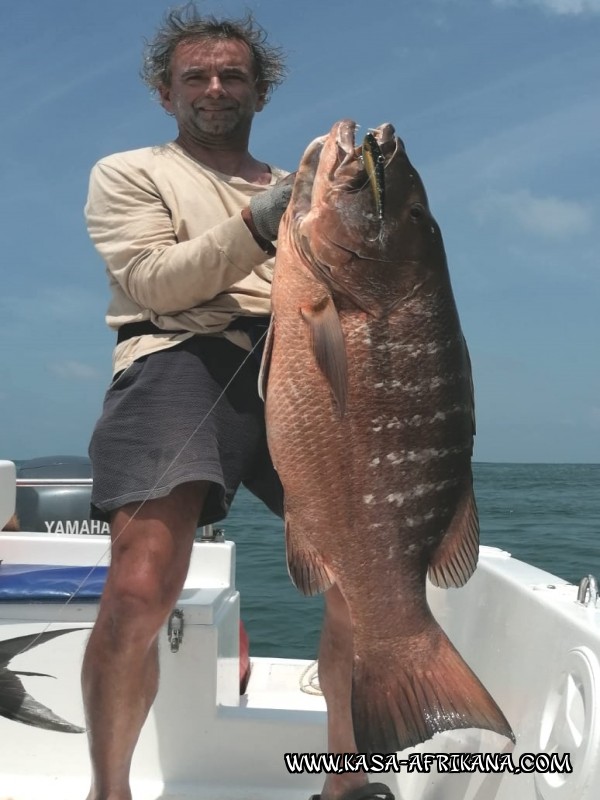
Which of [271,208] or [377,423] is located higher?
[271,208]

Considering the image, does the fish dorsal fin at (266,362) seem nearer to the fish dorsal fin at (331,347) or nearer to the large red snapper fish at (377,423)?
the large red snapper fish at (377,423)

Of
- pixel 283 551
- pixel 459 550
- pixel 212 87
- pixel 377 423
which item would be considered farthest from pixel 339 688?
pixel 283 551

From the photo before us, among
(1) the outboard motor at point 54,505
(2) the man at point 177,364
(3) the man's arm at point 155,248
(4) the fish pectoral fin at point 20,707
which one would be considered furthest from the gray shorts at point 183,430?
(1) the outboard motor at point 54,505

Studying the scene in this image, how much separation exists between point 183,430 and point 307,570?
72 centimetres

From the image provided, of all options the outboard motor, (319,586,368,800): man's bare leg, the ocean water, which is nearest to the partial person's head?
(319,586,368,800): man's bare leg

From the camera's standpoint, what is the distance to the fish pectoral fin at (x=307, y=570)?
7.15 feet

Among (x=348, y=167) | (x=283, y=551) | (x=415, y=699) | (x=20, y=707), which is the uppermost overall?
(x=348, y=167)

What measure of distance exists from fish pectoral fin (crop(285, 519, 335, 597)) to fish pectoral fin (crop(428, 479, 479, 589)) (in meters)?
0.29

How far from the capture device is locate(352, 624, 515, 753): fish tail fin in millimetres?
2051

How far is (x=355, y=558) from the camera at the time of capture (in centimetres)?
215

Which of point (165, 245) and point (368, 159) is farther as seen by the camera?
point (165, 245)

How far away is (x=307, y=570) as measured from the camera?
86.2 inches

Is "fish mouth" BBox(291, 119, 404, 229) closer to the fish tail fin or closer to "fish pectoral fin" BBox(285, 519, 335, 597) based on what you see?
"fish pectoral fin" BBox(285, 519, 335, 597)

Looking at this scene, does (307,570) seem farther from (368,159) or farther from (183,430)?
(368,159)
